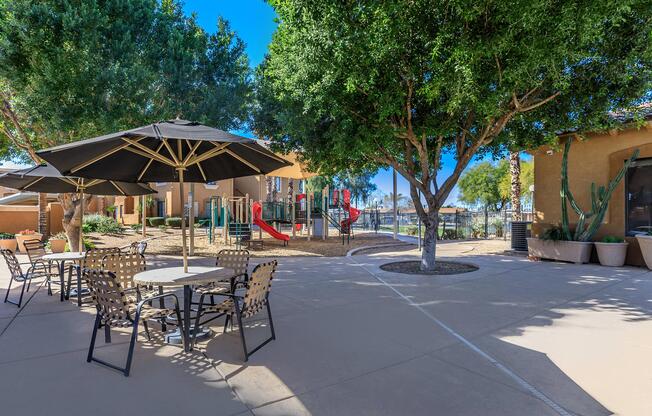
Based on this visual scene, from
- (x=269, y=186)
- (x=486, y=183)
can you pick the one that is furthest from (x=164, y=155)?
(x=486, y=183)

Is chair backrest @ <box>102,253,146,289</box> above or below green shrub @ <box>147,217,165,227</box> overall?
below

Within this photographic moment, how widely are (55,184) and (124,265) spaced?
143 inches

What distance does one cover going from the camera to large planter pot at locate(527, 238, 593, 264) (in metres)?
10.4

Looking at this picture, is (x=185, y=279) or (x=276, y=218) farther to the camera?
(x=276, y=218)

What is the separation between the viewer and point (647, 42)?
696cm

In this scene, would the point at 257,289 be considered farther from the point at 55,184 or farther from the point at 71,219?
the point at 71,219

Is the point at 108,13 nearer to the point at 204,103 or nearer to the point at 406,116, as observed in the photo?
the point at 204,103

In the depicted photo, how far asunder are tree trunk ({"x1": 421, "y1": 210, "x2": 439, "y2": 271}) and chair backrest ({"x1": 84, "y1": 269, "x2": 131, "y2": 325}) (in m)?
7.40

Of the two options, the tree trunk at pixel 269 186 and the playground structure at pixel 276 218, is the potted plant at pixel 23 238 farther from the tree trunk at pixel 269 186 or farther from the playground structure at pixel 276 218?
the tree trunk at pixel 269 186

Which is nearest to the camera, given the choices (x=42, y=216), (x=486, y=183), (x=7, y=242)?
(x=7, y=242)

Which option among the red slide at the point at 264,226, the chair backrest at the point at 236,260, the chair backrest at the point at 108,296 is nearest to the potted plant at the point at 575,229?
the red slide at the point at 264,226

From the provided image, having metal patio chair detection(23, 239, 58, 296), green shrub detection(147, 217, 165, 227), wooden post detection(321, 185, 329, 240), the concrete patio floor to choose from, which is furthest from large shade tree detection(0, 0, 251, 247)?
green shrub detection(147, 217, 165, 227)

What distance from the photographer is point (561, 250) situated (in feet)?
35.3

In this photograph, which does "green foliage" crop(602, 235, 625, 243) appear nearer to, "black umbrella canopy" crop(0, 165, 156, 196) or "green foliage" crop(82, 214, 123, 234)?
"black umbrella canopy" crop(0, 165, 156, 196)
